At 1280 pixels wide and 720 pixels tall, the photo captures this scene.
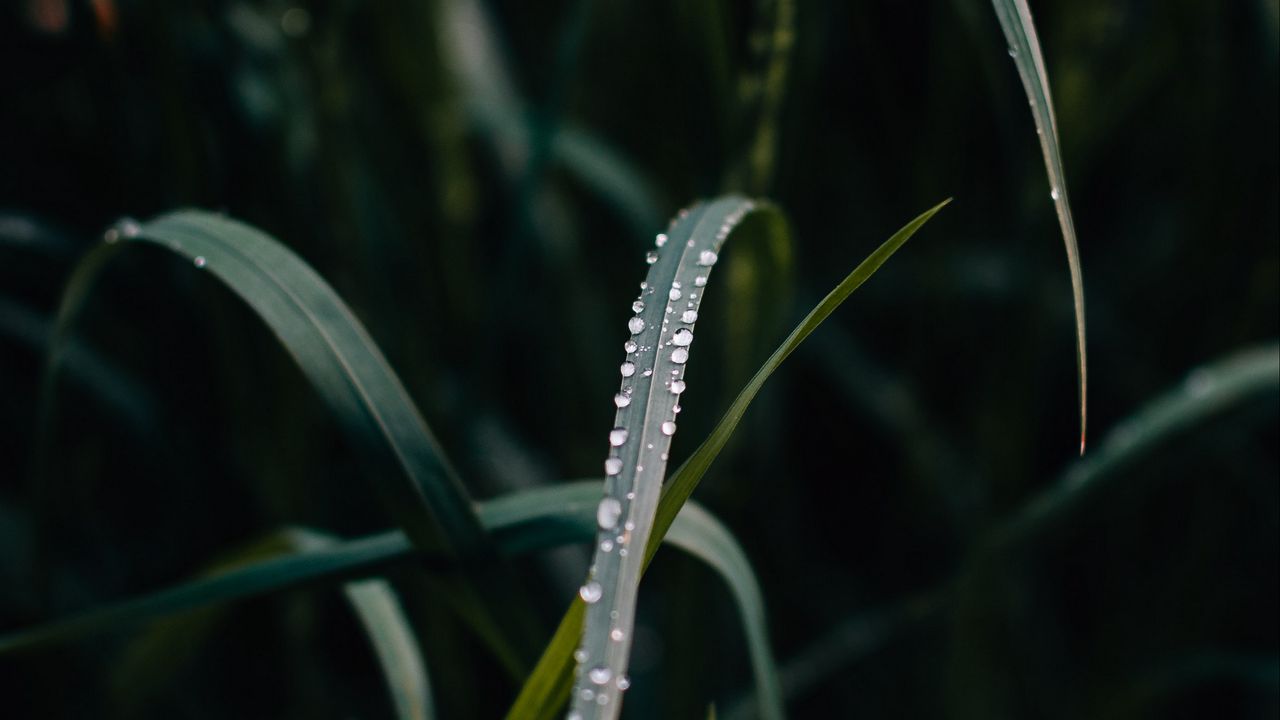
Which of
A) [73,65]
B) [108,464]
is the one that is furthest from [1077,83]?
[108,464]

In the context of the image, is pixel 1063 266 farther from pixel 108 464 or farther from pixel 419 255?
pixel 108 464

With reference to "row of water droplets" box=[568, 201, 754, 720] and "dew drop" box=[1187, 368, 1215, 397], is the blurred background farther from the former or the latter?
"row of water droplets" box=[568, 201, 754, 720]

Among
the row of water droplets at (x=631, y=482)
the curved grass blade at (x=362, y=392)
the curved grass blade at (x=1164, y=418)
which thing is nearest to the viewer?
the row of water droplets at (x=631, y=482)

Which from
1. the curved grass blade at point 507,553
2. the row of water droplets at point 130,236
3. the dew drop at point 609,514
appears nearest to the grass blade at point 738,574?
the curved grass blade at point 507,553

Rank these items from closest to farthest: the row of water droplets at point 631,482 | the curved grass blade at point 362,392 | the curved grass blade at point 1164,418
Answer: the row of water droplets at point 631,482
the curved grass blade at point 362,392
the curved grass blade at point 1164,418

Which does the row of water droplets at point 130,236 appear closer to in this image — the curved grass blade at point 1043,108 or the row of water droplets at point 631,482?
the row of water droplets at point 631,482

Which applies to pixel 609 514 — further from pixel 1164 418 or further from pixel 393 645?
pixel 1164 418
